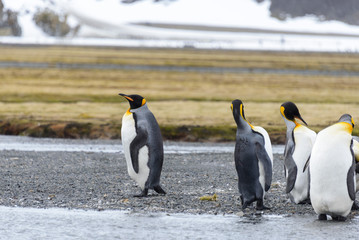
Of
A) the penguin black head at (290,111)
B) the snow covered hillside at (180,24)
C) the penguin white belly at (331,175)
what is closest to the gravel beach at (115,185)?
the penguin white belly at (331,175)

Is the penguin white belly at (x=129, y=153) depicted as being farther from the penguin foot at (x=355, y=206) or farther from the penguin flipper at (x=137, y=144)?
the penguin foot at (x=355, y=206)

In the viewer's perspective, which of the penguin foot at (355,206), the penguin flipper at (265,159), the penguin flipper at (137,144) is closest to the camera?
the penguin flipper at (265,159)

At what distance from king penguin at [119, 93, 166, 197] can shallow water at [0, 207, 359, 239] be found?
0.83 meters

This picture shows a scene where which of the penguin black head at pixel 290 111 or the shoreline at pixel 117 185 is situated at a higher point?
the penguin black head at pixel 290 111

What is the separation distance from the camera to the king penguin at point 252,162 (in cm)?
716

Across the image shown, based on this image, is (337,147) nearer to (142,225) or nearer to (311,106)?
(142,225)

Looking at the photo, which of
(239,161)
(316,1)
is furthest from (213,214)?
(316,1)

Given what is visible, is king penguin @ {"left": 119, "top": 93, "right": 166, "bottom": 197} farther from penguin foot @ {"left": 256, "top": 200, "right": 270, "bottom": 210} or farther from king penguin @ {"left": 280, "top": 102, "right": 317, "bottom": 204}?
king penguin @ {"left": 280, "top": 102, "right": 317, "bottom": 204}

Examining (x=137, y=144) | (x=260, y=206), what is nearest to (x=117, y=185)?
(x=137, y=144)

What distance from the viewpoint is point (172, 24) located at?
6742 inches

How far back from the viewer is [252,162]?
716cm

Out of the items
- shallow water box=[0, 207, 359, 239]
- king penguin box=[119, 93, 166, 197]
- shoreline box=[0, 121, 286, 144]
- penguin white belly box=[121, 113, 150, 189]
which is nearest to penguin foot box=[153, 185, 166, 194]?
king penguin box=[119, 93, 166, 197]

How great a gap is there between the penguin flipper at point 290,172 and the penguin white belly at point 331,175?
2.07 ft

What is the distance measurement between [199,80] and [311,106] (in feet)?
40.8
